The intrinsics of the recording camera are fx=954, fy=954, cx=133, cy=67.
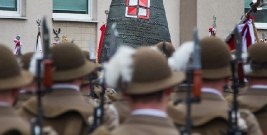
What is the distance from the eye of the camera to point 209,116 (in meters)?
5.98

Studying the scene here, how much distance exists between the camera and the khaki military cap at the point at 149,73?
5156mm

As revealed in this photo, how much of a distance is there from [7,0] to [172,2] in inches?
164

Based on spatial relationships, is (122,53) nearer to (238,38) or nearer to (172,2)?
(238,38)

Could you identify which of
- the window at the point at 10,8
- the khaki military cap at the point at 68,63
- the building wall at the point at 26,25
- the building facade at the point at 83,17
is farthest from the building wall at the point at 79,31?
the khaki military cap at the point at 68,63

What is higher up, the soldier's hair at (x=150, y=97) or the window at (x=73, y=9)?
the window at (x=73, y=9)

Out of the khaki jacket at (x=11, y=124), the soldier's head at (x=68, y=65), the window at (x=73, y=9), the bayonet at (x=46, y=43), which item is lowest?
the khaki jacket at (x=11, y=124)

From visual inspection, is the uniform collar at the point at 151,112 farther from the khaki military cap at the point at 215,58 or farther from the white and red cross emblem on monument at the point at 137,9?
the white and red cross emblem on monument at the point at 137,9

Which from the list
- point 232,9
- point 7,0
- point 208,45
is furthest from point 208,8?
point 208,45

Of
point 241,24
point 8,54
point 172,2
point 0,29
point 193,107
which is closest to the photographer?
point 8,54

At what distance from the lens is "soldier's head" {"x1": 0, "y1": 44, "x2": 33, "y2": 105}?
18.1ft

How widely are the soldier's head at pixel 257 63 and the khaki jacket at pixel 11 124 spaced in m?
2.33

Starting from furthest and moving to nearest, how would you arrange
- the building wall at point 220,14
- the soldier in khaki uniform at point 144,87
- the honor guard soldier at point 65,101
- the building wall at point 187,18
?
the building wall at point 220,14
the building wall at point 187,18
the honor guard soldier at point 65,101
the soldier in khaki uniform at point 144,87

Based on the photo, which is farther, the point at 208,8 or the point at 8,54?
the point at 208,8

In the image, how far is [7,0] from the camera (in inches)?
778
